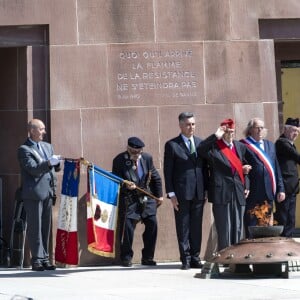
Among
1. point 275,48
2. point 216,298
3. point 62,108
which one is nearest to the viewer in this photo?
point 216,298

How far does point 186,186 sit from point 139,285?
2.19 m

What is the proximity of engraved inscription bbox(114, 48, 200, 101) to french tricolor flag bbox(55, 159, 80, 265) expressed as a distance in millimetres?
1435

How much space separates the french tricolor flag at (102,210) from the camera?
13.9 meters

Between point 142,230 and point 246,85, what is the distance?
264cm

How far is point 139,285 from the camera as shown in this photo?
39.4 feet

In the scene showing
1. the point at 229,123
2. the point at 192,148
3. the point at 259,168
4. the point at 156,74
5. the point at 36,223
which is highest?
the point at 156,74

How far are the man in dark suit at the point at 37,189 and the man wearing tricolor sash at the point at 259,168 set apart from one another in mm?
2679

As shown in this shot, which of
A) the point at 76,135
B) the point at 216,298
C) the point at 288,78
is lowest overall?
the point at 216,298

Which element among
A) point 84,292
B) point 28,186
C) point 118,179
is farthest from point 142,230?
point 84,292

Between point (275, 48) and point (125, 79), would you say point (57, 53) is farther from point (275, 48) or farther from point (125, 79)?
point (275, 48)

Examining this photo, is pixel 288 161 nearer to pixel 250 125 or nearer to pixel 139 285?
pixel 250 125

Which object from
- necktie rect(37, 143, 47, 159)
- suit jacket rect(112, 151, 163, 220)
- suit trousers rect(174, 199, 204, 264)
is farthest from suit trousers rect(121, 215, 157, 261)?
necktie rect(37, 143, 47, 159)

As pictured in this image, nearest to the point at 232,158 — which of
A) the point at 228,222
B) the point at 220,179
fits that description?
the point at 220,179

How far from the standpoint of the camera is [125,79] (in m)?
14.9
